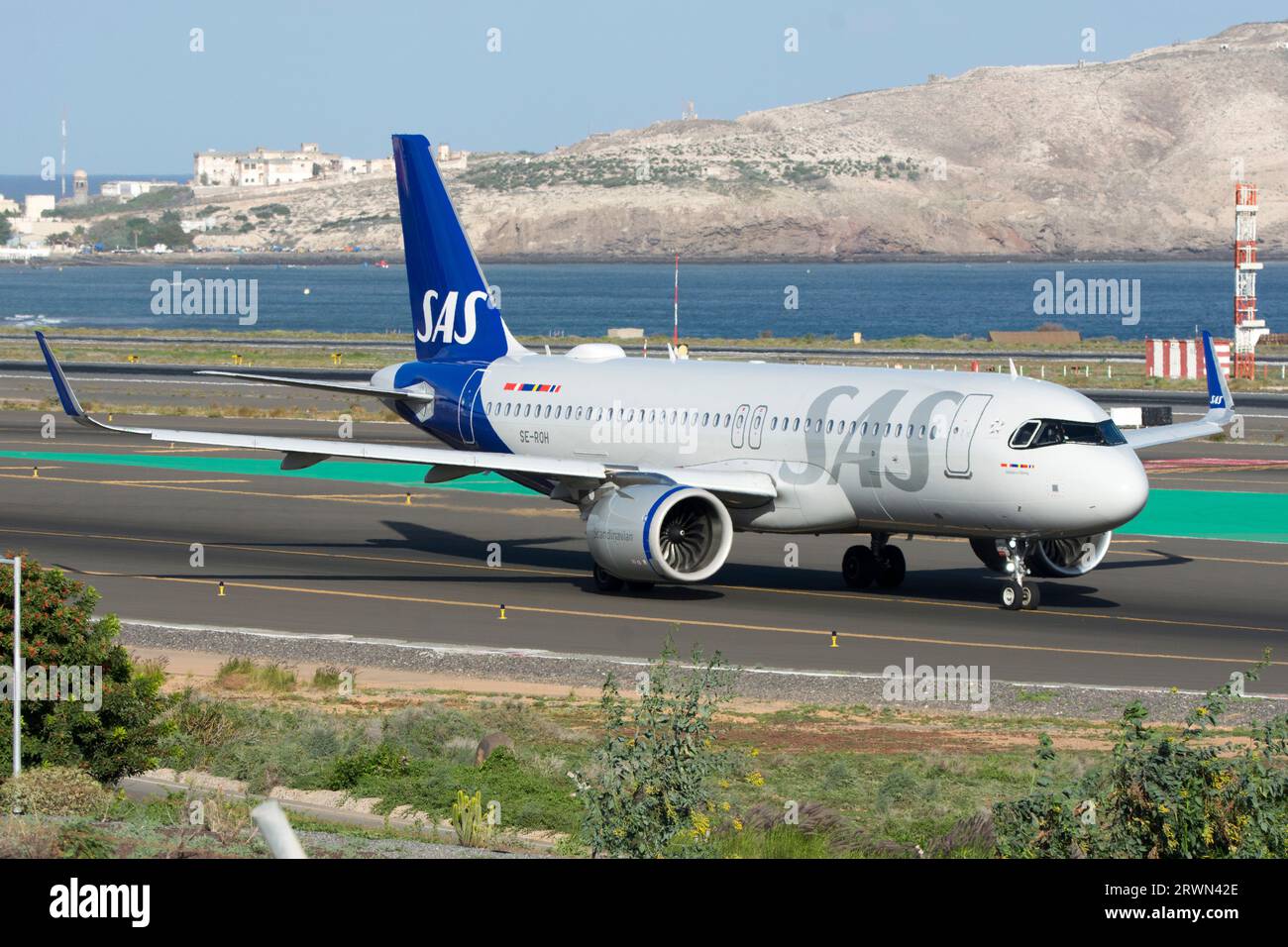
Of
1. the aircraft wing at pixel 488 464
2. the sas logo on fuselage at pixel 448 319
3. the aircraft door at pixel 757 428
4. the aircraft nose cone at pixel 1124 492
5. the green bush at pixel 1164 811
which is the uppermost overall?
the sas logo on fuselage at pixel 448 319

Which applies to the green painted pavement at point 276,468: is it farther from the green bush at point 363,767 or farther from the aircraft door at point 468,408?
the green bush at point 363,767

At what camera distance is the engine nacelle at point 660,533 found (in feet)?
116

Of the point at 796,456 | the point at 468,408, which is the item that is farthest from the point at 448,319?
the point at 796,456

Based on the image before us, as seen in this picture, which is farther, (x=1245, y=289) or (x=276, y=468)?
(x=1245, y=289)

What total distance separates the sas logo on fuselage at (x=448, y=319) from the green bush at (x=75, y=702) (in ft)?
76.7

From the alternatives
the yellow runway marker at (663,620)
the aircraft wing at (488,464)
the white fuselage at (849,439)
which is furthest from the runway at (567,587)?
the aircraft wing at (488,464)

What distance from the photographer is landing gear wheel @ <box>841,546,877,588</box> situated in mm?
38594

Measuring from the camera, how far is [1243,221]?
10544cm

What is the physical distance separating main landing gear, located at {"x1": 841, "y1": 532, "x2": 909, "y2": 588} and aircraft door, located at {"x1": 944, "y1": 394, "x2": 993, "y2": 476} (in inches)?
174

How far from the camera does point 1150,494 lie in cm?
5509

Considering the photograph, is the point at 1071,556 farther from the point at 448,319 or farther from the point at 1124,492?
the point at 448,319

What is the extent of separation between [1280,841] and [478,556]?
29.8 metres

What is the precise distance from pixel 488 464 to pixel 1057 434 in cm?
1117
